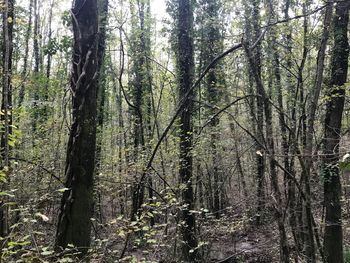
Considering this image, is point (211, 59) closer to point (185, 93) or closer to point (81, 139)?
point (185, 93)

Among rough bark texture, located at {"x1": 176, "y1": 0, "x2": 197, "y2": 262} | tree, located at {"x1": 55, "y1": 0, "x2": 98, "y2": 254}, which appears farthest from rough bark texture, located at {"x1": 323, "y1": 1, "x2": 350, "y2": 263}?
tree, located at {"x1": 55, "y1": 0, "x2": 98, "y2": 254}

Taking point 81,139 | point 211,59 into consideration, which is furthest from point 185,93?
point 81,139

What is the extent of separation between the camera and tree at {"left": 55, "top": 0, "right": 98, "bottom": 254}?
325 centimetres

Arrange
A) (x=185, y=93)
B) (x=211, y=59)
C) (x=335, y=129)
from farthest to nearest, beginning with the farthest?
1. (x=211, y=59)
2. (x=185, y=93)
3. (x=335, y=129)

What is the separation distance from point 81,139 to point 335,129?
604 centimetres

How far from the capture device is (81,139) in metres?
3.34

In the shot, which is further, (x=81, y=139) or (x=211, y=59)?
(x=211, y=59)

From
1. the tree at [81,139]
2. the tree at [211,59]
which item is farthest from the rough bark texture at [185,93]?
the tree at [81,139]

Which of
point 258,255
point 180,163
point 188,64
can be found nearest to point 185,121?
point 180,163

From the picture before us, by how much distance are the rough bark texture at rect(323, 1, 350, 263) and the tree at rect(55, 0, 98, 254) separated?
565 centimetres

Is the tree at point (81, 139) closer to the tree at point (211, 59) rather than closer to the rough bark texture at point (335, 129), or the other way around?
the rough bark texture at point (335, 129)

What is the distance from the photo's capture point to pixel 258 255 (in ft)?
36.9

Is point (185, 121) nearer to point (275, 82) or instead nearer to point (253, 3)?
point (253, 3)

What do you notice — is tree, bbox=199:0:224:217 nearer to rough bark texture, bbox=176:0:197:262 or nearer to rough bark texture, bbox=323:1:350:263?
rough bark texture, bbox=176:0:197:262
